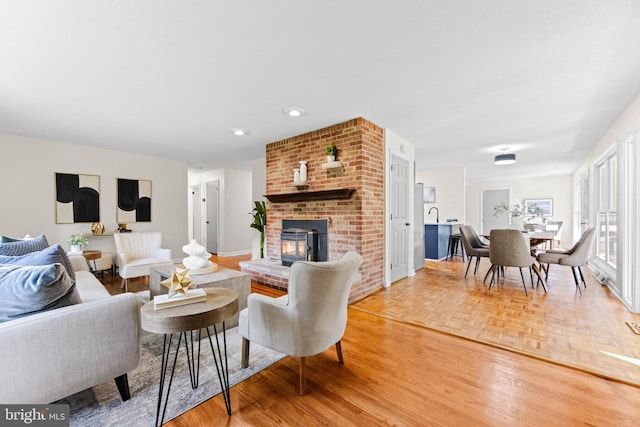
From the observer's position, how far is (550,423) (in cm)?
143

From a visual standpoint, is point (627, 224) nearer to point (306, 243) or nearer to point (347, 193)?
point (347, 193)

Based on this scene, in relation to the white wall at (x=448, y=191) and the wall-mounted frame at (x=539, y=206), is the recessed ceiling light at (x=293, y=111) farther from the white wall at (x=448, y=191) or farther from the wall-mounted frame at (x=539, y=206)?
the wall-mounted frame at (x=539, y=206)

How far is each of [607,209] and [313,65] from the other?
499cm

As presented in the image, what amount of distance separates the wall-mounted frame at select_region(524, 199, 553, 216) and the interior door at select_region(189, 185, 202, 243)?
10.4 metres

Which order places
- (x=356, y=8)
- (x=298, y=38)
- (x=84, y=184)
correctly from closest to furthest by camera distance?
1. (x=356, y=8)
2. (x=298, y=38)
3. (x=84, y=184)

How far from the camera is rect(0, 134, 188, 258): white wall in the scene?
412cm

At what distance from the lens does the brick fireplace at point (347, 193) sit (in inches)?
136

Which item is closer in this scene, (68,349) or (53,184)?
(68,349)

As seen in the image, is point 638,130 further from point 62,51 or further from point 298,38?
point 62,51

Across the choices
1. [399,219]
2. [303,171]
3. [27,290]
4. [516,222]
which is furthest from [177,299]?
[516,222]

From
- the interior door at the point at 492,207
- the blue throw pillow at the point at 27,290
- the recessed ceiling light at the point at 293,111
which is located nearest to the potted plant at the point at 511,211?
the interior door at the point at 492,207

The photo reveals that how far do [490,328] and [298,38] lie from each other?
2975 millimetres

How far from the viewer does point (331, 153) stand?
3.62 metres

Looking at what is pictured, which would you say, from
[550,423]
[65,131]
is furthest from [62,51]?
[550,423]
